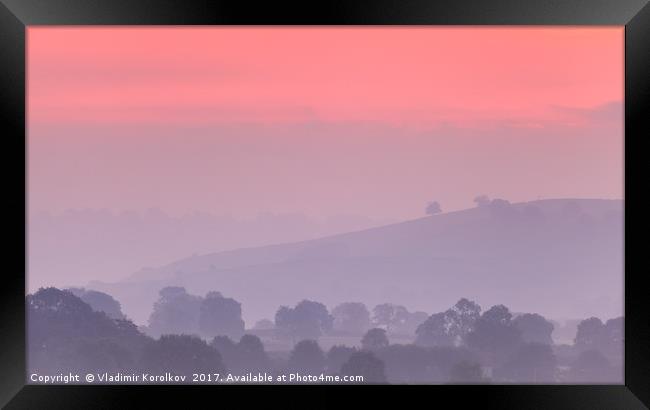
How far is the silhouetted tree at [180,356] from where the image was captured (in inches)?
126

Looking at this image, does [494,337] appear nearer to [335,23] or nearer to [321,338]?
[321,338]

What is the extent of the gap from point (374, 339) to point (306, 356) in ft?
1.03

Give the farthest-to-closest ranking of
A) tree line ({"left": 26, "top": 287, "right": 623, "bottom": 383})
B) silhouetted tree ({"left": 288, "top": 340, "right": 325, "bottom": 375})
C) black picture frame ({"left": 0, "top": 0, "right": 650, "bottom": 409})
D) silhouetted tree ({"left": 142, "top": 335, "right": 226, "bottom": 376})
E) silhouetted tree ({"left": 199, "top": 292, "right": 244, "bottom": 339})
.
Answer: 1. silhouetted tree ({"left": 199, "top": 292, "right": 244, "bottom": 339})
2. silhouetted tree ({"left": 288, "top": 340, "right": 325, "bottom": 375})
3. tree line ({"left": 26, "top": 287, "right": 623, "bottom": 383})
4. silhouetted tree ({"left": 142, "top": 335, "right": 226, "bottom": 376})
5. black picture frame ({"left": 0, "top": 0, "right": 650, "bottom": 409})

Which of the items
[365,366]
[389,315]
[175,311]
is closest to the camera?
[365,366]

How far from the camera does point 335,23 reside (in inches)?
111

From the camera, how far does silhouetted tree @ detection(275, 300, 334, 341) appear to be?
11.9 feet

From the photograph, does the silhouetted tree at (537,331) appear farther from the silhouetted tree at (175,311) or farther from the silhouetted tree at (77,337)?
the silhouetted tree at (77,337)

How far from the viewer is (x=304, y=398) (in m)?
2.80

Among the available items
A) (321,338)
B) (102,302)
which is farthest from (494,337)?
(102,302)

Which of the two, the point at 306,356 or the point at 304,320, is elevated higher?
the point at 304,320

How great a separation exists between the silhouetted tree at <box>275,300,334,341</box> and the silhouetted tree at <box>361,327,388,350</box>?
195 millimetres

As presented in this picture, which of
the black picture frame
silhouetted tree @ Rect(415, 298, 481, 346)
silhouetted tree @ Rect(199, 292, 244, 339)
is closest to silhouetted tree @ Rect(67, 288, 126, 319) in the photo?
silhouetted tree @ Rect(199, 292, 244, 339)

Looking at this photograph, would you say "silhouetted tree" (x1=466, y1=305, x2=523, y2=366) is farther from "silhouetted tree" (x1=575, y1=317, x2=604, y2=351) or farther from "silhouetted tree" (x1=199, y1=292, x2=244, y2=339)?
"silhouetted tree" (x1=199, y1=292, x2=244, y2=339)

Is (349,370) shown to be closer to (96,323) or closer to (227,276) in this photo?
(227,276)
